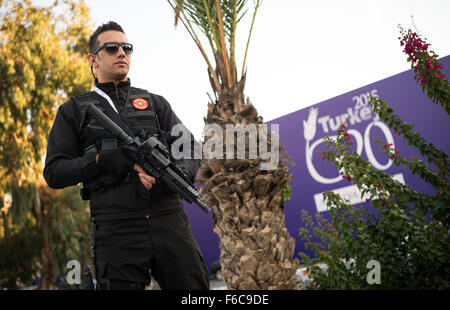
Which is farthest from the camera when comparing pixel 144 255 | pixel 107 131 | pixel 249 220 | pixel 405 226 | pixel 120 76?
pixel 249 220

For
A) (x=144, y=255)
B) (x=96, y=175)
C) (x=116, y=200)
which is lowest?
(x=144, y=255)

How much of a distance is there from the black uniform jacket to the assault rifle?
0.07 metres

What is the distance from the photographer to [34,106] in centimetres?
1066

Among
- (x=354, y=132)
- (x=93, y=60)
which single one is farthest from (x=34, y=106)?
(x=93, y=60)

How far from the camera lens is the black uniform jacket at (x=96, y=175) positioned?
6.89ft

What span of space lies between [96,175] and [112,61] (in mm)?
649

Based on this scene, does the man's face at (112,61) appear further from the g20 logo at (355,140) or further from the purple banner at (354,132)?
the g20 logo at (355,140)

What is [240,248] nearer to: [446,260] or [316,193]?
[446,260]

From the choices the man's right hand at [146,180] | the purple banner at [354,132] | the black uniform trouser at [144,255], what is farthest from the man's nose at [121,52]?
the purple banner at [354,132]

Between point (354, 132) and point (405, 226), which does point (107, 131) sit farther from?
point (354, 132)

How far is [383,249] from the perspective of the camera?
12.4 feet

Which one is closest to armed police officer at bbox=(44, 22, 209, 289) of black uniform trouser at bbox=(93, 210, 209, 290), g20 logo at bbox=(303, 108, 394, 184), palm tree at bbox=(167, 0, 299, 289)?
black uniform trouser at bbox=(93, 210, 209, 290)
